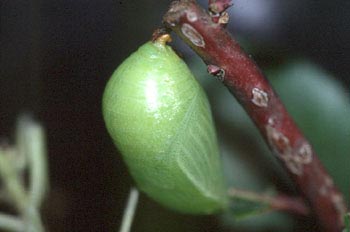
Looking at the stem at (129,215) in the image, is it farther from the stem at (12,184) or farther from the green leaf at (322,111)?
the green leaf at (322,111)

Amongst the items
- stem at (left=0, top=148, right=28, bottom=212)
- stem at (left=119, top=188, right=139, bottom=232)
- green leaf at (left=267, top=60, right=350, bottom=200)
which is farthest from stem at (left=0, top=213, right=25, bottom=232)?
green leaf at (left=267, top=60, right=350, bottom=200)

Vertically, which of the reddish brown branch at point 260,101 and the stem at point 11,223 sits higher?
the reddish brown branch at point 260,101

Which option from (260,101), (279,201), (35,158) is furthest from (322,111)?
(35,158)

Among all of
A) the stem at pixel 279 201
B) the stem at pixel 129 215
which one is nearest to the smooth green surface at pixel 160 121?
the stem at pixel 129 215

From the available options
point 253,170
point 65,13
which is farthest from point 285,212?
point 65,13

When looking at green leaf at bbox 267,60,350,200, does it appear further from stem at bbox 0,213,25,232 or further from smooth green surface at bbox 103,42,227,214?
stem at bbox 0,213,25,232

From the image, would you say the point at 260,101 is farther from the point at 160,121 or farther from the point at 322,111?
the point at 322,111
